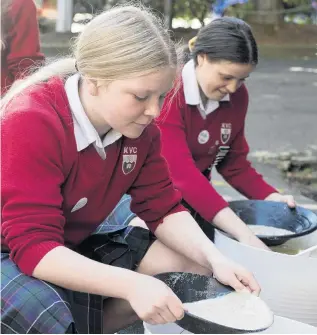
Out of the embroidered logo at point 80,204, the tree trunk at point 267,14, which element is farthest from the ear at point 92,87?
the tree trunk at point 267,14

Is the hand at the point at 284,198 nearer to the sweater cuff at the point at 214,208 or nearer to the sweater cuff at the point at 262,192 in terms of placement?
the sweater cuff at the point at 262,192

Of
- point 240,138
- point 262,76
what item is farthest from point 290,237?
point 262,76

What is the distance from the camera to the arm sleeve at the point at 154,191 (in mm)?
1868

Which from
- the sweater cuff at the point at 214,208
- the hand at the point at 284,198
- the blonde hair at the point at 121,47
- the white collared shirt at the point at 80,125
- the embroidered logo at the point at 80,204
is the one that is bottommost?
the hand at the point at 284,198

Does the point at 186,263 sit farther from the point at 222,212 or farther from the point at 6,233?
the point at 6,233

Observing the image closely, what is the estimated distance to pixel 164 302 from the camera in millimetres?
1425

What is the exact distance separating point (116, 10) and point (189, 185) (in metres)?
0.77

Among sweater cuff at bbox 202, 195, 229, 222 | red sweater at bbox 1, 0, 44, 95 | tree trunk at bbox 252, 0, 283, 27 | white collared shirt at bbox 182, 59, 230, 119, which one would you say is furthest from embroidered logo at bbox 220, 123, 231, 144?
tree trunk at bbox 252, 0, 283, 27

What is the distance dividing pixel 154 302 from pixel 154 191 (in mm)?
509

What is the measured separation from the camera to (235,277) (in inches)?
65.6

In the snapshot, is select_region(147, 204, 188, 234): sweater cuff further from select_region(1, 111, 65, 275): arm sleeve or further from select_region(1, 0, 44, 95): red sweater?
select_region(1, 0, 44, 95): red sweater

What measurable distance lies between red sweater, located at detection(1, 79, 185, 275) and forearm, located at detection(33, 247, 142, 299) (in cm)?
3

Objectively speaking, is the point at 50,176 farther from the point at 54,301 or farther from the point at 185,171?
the point at 185,171

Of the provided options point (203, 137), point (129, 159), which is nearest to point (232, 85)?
point (203, 137)
